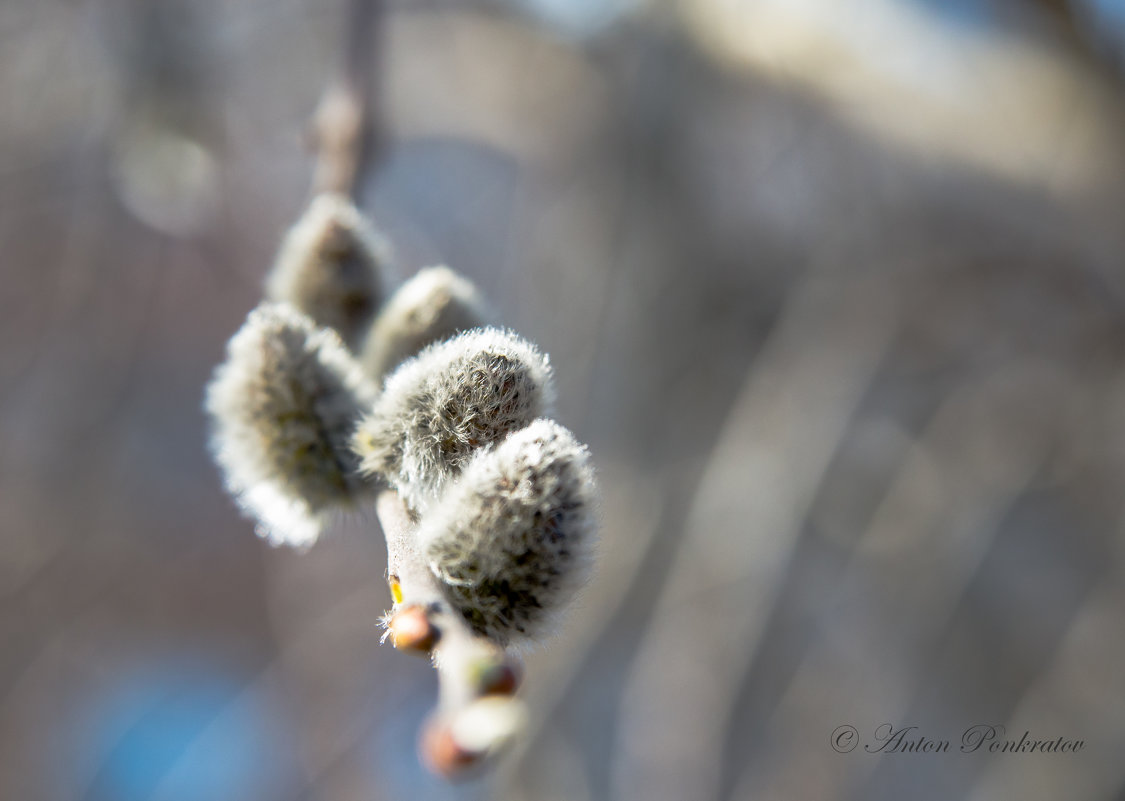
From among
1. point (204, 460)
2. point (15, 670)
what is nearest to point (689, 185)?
point (204, 460)

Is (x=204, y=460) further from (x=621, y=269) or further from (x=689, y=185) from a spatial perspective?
(x=689, y=185)

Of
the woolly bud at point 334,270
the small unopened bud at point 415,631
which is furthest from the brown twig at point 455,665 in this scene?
the woolly bud at point 334,270

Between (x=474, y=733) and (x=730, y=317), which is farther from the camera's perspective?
(x=730, y=317)

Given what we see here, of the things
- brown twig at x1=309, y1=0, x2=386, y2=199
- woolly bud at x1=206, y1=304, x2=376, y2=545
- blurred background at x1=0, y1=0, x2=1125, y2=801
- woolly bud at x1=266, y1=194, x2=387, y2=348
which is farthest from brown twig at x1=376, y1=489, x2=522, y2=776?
blurred background at x1=0, y1=0, x2=1125, y2=801

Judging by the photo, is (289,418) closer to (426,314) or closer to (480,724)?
(426,314)

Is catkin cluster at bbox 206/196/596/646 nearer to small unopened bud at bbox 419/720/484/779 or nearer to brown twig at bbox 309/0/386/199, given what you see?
small unopened bud at bbox 419/720/484/779

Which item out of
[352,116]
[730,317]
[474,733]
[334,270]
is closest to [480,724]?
[474,733]
